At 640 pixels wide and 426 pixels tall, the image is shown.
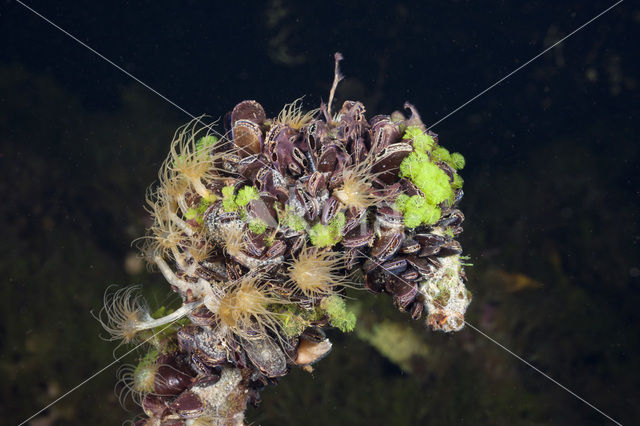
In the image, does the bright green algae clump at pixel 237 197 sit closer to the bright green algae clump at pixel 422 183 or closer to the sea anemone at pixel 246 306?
the sea anemone at pixel 246 306

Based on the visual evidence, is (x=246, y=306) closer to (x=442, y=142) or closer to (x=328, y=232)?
(x=328, y=232)

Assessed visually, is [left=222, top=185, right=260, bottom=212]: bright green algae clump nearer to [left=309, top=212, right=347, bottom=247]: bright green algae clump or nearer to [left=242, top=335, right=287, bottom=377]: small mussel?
[left=309, top=212, right=347, bottom=247]: bright green algae clump

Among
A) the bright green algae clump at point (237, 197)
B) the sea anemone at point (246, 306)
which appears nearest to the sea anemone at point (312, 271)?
the sea anemone at point (246, 306)

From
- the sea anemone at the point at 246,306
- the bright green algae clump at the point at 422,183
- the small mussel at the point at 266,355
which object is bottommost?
the small mussel at the point at 266,355

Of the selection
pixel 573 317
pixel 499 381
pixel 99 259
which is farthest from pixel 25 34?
pixel 573 317

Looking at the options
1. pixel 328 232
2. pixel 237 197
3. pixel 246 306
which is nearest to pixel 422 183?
pixel 328 232

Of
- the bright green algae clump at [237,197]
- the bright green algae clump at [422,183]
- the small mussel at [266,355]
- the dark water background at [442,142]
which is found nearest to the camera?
the bright green algae clump at [237,197]

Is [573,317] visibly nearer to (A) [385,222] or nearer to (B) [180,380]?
(A) [385,222]
